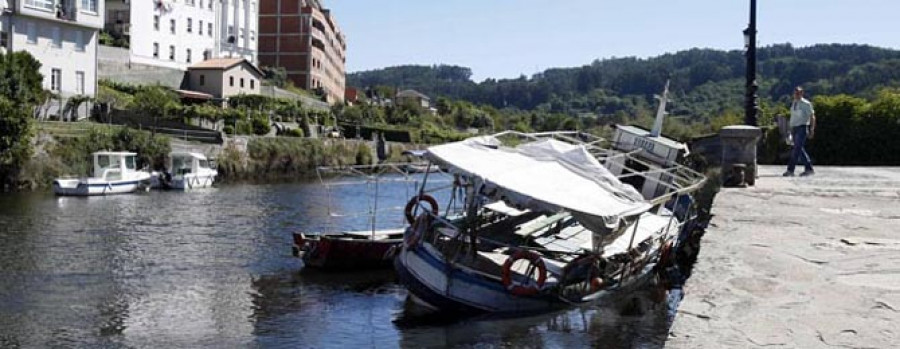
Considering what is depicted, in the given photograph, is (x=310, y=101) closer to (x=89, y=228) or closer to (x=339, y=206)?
(x=339, y=206)

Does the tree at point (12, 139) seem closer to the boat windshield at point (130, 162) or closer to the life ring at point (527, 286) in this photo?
the boat windshield at point (130, 162)

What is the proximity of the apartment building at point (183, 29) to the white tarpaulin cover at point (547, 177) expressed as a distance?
72.0 meters

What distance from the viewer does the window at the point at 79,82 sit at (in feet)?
227

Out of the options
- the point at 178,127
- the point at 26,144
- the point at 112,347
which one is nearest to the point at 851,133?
the point at 112,347

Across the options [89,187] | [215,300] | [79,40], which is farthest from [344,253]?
[79,40]

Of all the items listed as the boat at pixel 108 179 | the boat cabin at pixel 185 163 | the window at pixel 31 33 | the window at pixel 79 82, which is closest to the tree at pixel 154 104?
the window at pixel 79 82

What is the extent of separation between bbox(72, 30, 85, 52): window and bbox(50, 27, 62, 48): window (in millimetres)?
1553

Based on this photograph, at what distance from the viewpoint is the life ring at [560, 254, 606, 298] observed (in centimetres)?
1769

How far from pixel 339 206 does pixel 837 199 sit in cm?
2866

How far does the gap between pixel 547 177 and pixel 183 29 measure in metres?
83.0

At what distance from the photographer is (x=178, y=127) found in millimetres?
70562

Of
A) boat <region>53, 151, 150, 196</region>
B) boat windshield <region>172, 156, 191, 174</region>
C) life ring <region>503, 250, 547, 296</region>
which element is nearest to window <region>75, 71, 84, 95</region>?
boat windshield <region>172, 156, 191, 174</region>

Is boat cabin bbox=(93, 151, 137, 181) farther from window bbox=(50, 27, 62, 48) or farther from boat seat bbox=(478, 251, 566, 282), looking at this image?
boat seat bbox=(478, 251, 566, 282)

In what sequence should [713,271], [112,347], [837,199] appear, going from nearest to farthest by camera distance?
[713,271] → [112,347] → [837,199]
